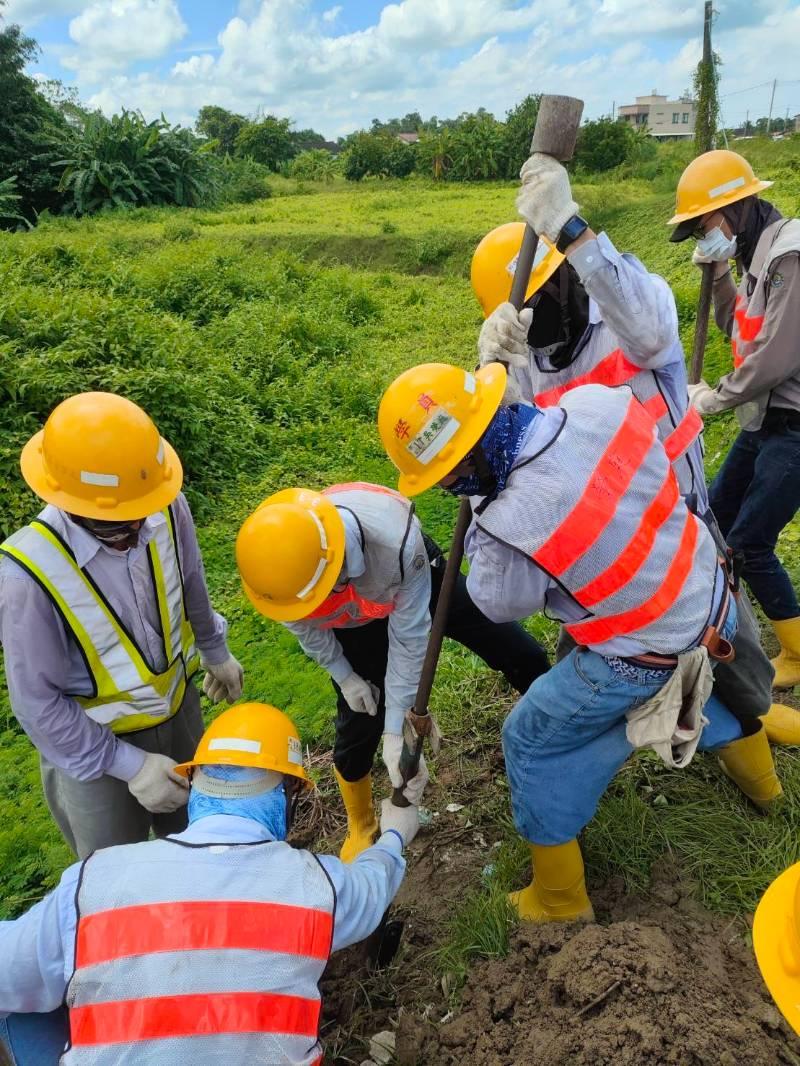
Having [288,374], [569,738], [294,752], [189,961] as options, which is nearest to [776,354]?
[569,738]

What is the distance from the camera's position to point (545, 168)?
246 centimetres

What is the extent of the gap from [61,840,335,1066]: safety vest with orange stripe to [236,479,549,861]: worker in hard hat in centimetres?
90

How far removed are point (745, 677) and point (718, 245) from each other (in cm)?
200

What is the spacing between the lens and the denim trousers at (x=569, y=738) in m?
2.25

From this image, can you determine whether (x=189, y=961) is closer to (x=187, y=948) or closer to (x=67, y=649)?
(x=187, y=948)

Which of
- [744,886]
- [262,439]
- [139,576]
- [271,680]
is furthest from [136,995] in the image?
[262,439]

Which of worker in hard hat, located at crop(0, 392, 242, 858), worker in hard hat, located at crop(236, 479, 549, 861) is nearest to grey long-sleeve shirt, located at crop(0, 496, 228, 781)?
worker in hard hat, located at crop(0, 392, 242, 858)

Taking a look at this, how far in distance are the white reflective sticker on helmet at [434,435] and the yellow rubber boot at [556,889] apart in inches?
55.3

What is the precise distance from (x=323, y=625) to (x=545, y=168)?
70.0 inches

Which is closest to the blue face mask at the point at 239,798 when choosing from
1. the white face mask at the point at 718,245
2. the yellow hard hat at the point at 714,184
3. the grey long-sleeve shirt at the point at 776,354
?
the grey long-sleeve shirt at the point at 776,354

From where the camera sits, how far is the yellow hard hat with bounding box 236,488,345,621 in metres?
2.32

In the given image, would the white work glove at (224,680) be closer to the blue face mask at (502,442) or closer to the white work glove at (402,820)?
the white work glove at (402,820)

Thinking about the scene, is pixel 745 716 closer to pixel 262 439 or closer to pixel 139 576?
pixel 139 576

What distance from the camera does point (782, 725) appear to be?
127 inches
